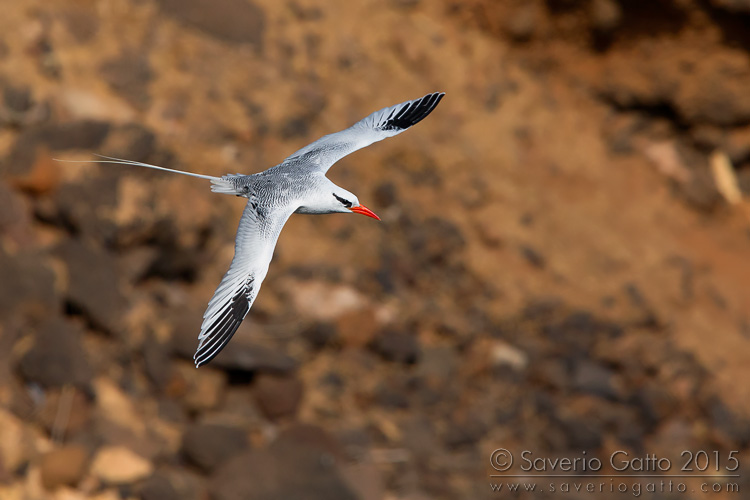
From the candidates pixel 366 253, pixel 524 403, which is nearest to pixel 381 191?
pixel 366 253

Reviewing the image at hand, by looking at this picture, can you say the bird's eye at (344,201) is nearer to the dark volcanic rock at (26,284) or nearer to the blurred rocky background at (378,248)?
the blurred rocky background at (378,248)

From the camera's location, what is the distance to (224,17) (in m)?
16.5

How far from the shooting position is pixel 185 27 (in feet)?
51.9

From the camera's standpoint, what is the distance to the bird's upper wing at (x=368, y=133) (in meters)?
8.13

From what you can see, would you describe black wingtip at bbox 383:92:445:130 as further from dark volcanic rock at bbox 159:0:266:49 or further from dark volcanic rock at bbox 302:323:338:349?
dark volcanic rock at bbox 159:0:266:49

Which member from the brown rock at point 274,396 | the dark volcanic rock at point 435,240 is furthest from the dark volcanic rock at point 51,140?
the dark volcanic rock at point 435,240

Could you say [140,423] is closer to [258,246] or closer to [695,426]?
[258,246]

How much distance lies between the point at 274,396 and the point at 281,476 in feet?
5.07

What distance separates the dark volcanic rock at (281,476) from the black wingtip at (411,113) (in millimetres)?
4711

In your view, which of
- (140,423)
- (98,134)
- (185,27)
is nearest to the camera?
(140,423)

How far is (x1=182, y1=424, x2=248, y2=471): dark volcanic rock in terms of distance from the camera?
36.4 ft

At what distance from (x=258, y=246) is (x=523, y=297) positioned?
32.7ft

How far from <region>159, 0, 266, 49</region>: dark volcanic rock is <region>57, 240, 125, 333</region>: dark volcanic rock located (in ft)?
20.1

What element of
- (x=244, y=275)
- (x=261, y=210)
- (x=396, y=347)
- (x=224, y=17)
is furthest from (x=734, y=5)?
(x=244, y=275)
